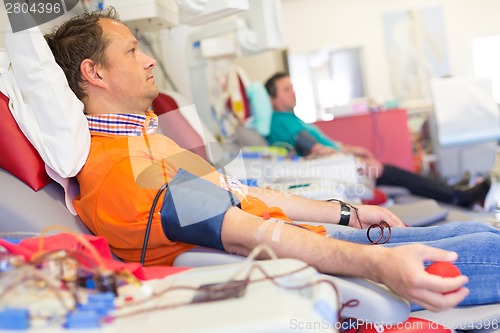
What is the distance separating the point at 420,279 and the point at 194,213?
18.7 inches

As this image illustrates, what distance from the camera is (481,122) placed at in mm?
4863

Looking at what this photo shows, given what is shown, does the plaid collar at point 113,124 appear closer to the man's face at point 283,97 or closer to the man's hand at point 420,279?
the man's hand at point 420,279

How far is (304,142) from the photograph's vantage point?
385cm

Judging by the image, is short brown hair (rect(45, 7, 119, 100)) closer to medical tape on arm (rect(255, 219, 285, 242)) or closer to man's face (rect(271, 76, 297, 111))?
medical tape on arm (rect(255, 219, 285, 242))

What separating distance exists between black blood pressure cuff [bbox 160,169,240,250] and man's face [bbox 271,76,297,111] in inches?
115

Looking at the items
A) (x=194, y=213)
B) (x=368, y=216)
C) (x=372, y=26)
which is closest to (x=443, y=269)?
(x=194, y=213)

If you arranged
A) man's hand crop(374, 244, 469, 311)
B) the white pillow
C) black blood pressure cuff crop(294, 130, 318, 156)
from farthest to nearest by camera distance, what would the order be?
black blood pressure cuff crop(294, 130, 318, 156) → the white pillow → man's hand crop(374, 244, 469, 311)

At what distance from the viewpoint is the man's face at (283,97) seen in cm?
425

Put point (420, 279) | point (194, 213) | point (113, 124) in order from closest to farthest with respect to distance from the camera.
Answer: point (420, 279)
point (194, 213)
point (113, 124)

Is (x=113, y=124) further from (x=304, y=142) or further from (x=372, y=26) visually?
(x=372, y=26)

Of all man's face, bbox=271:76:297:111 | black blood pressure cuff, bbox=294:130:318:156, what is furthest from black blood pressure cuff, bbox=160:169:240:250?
man's face, bbox=271:76:297:111

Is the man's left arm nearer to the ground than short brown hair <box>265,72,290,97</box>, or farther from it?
nearer to the ground

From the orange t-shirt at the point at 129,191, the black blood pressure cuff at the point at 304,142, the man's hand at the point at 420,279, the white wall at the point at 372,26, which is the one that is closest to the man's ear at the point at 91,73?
the orange t-shirt at the point at 129,191

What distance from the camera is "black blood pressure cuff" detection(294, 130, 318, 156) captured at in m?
3.79
